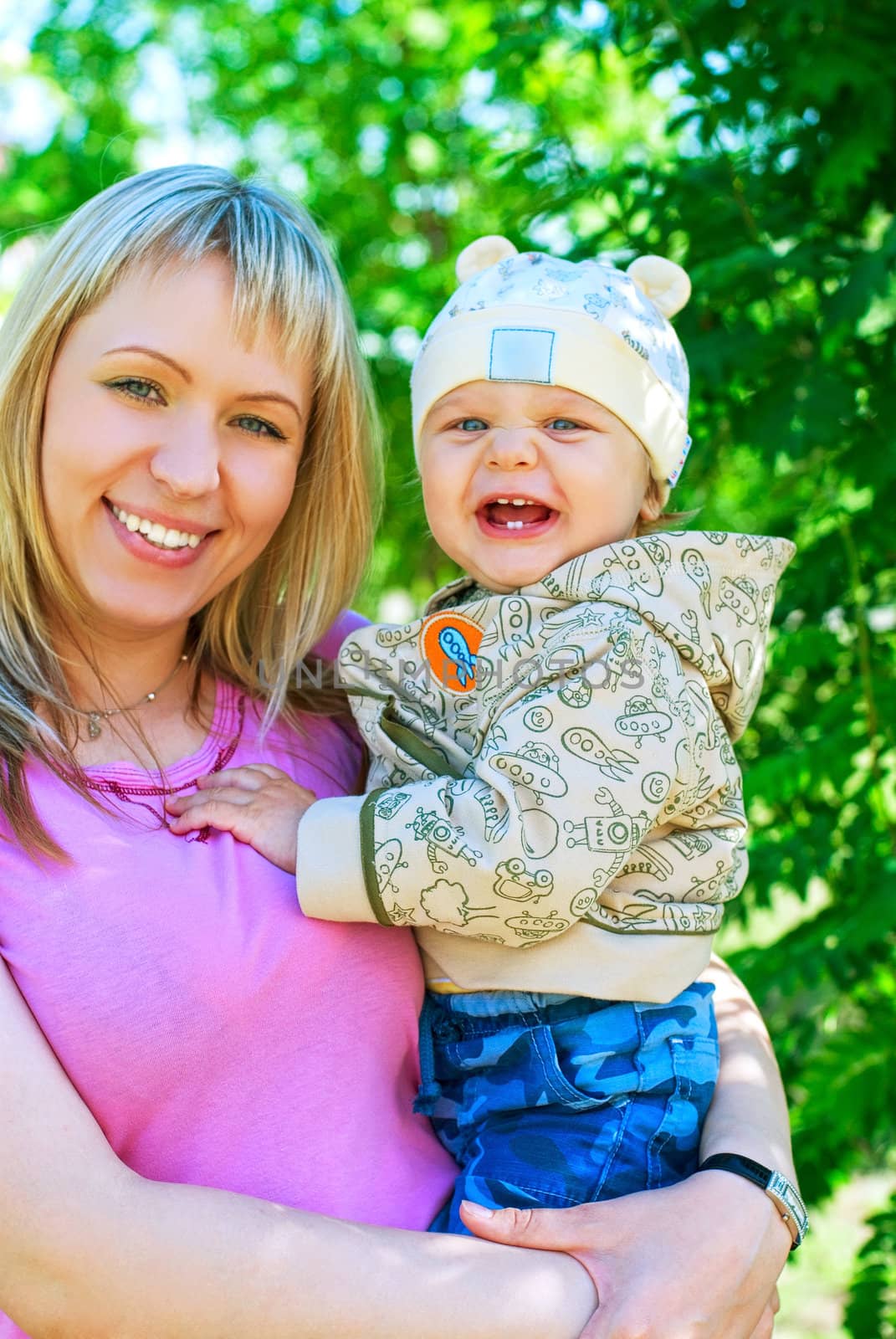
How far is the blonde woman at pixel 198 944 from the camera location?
5.38ft

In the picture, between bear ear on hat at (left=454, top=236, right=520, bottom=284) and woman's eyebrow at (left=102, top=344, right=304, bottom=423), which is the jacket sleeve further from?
bear ear on hat at (left=454, top=236, right=520, bottom=284)

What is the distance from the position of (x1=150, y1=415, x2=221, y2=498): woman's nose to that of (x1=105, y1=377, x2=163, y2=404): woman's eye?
6cm

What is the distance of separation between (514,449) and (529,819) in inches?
24.8

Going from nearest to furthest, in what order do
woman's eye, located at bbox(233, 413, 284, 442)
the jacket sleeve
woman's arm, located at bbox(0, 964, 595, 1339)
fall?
woman's arm, located at bbox(0, 964, 595, 1339)
the jacket sleeve
woman's eye, located at bbox(233, 413, 284, 442)

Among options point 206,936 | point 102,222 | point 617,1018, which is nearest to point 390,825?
point 206,936

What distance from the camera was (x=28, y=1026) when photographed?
1714mm

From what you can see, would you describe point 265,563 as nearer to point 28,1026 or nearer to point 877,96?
point 28,1026

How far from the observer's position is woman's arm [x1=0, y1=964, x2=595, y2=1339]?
1610mm

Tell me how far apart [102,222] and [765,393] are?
5.43 feet

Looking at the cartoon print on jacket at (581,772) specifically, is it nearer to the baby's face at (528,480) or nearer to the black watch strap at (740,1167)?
the baby's face at (528,480)

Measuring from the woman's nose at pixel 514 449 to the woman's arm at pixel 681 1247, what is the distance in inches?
44.0

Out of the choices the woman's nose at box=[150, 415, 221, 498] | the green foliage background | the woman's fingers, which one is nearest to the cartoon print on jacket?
the woman's fingers

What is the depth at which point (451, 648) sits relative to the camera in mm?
2172

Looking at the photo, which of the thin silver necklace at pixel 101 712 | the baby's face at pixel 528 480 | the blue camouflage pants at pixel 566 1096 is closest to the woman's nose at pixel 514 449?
the baby's face at pixel 528 480
